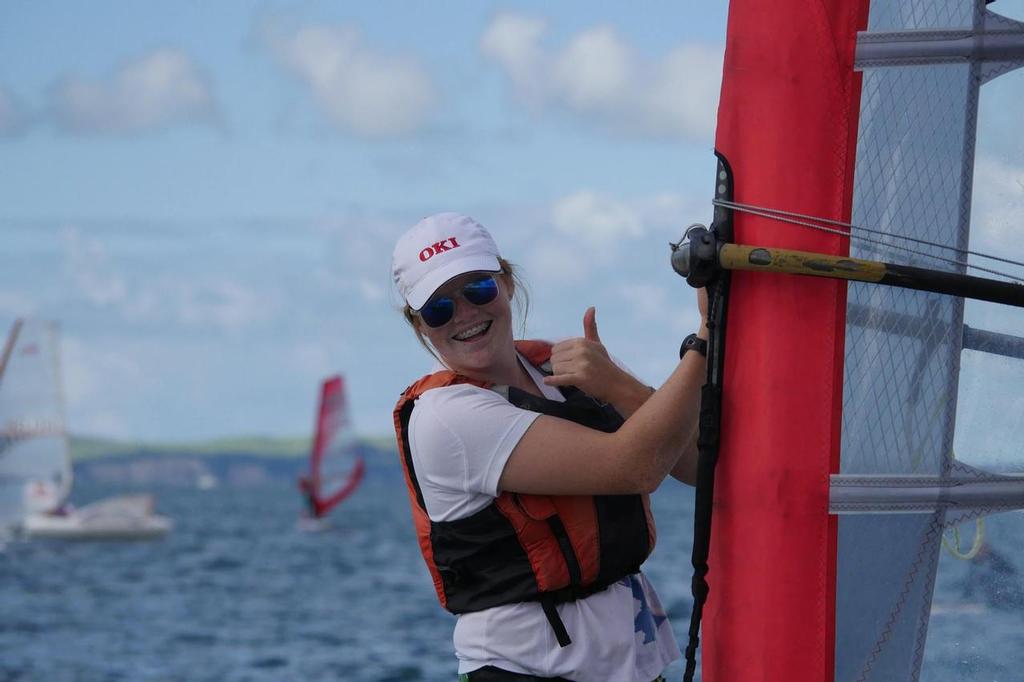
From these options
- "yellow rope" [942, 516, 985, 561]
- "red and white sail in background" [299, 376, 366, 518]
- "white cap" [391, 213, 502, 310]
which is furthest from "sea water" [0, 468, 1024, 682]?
"red and white sail in background" [299, 376, 366, 518]

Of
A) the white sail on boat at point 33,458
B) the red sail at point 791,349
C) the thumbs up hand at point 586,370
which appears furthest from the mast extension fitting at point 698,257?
the white sail on boat at point 33,458

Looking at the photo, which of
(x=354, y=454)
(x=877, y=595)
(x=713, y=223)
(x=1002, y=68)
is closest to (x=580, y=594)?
(x=877, y=595)

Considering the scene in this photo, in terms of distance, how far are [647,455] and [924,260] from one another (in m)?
0.65

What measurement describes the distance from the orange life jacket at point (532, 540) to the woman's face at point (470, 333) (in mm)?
39

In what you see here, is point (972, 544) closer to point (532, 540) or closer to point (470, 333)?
point (532, 540)

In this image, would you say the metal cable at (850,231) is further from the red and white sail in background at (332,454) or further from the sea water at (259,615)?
the red and white sail in background at (332,454)

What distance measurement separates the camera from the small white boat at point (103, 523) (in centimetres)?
5188

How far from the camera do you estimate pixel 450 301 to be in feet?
9.21

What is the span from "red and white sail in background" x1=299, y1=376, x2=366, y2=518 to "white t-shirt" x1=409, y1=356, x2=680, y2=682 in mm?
43809

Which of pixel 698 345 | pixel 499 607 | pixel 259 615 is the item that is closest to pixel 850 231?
pixel 698 345

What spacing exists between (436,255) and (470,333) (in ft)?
0.58

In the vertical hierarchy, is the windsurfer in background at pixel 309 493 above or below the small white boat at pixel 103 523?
above

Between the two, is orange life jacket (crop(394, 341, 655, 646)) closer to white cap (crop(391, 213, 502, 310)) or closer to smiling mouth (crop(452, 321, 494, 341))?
smiling mouth (crop(452, 321, 494, 341))

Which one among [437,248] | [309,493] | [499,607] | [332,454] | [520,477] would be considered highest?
[437,248]
